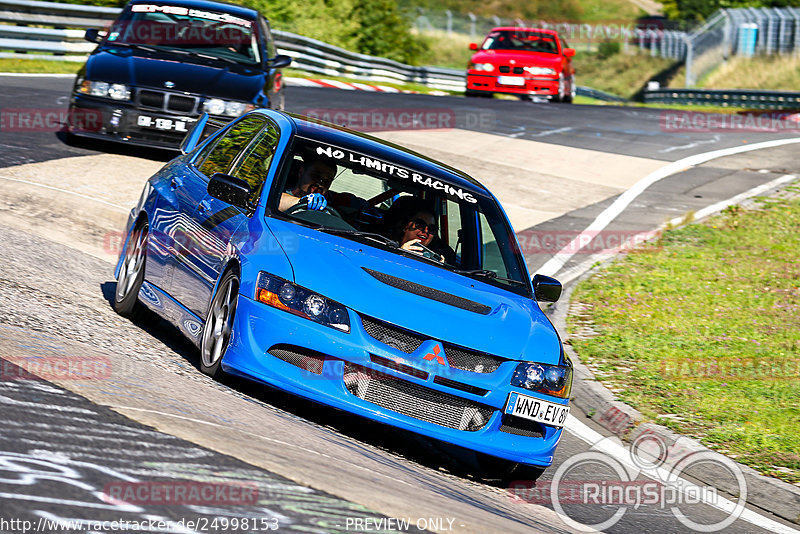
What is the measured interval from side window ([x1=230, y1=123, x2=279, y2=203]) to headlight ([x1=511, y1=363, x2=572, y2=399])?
1949 millimetres

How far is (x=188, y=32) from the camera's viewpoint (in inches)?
574

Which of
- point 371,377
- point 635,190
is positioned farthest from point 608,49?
point 371,377

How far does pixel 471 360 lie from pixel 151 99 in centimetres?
827

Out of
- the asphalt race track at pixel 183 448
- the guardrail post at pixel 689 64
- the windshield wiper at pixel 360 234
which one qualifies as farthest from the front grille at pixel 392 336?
the guardrail post at pixel 689 64

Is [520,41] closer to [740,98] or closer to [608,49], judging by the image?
[740,98]

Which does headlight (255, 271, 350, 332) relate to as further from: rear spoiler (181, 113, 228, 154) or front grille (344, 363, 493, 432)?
rear spoiler (181, 113, 228, 154)

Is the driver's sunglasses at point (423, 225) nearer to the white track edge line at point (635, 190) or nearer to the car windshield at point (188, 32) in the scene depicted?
the white track edge line at point (635, 190)

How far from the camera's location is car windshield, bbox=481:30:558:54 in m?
29.2

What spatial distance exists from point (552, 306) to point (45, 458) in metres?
7.62

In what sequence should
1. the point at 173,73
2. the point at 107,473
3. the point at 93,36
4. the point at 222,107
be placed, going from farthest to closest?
the point at 93,36 → the point at 173,73 → the point at 222,107 → the point at 107,473

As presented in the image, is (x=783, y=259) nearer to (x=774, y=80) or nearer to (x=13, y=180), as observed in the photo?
(x=13, y=180)

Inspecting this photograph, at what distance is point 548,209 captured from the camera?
50.4 feet

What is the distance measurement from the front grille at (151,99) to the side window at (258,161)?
19.5 feet

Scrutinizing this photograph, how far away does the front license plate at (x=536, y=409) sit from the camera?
6.01 m
